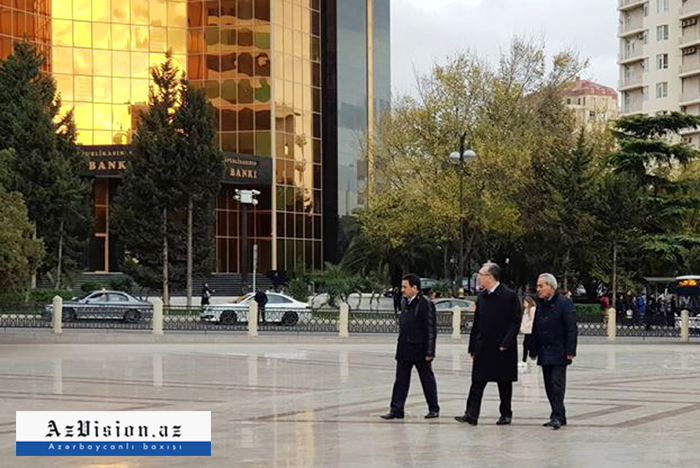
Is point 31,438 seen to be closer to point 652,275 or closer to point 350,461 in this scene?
point 350,461

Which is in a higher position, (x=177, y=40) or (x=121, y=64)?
(x=177, y=40)

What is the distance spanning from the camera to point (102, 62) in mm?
70312

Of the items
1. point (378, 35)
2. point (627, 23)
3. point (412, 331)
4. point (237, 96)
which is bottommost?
point (412, 331)

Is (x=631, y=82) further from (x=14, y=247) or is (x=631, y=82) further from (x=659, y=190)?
(x=14, y=247)

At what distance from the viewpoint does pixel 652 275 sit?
50.1 metres

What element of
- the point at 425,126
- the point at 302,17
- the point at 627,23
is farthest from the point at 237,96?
the point at 627,23

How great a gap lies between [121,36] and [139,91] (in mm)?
3570

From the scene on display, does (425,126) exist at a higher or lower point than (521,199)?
higher

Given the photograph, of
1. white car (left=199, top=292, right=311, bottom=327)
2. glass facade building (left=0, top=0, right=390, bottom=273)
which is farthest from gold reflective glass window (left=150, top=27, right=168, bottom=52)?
white car (left=199, top=292, right=311, bottom=327)

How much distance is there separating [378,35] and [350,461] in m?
72.6

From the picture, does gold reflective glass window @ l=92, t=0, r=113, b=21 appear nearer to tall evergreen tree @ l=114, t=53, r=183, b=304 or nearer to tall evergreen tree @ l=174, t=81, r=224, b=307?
tall evergreen tree @ l=174, t=81, r=224, b=307

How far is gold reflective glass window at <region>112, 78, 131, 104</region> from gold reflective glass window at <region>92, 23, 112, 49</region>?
7.17ft

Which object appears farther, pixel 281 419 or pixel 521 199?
pixel 521 199

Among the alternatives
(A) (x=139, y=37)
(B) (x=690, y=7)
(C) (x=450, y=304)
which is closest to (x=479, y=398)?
(C) (x=450, y=304)
